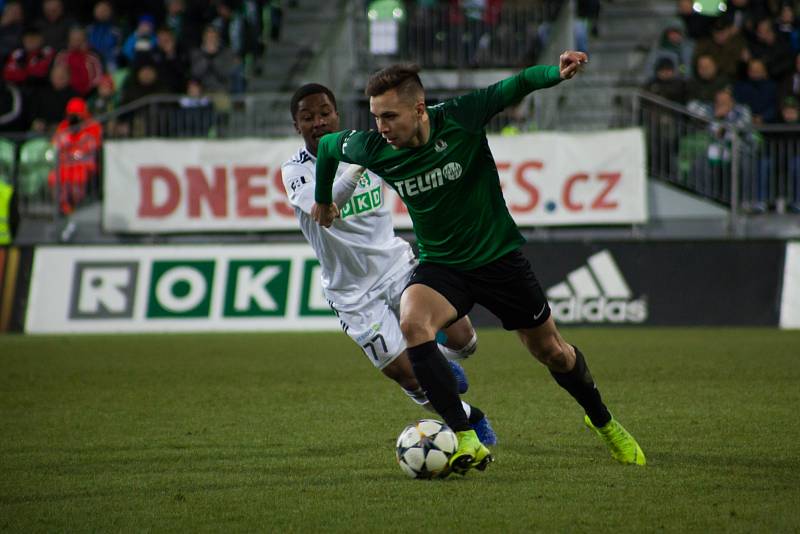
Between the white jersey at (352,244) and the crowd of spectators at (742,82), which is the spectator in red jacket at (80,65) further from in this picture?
the white jersey at (352,244)

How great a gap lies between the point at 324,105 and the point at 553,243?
9.24 meters

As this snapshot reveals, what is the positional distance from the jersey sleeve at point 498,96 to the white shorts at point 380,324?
155cm

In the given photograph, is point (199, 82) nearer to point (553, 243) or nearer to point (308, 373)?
point (553, 243)

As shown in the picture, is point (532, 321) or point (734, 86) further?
point (734, 86)

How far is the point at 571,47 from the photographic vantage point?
20.3 meters

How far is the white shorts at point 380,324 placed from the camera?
7.89 metres

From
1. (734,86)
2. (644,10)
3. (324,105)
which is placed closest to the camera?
(324,105)

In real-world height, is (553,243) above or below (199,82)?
below

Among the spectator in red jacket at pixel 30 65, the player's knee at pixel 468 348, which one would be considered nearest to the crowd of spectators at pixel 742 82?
the spectator in red jacket at pixel 30 65

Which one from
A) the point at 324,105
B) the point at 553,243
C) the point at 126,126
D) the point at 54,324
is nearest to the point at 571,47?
the point at 553,243

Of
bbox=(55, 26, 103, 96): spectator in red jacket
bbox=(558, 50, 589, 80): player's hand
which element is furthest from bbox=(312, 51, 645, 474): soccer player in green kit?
bbox=(55, 26, 103, 96): spectator in red jacket

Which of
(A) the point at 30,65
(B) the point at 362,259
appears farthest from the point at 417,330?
(A) the point at 30,65

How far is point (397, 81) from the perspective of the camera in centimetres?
663

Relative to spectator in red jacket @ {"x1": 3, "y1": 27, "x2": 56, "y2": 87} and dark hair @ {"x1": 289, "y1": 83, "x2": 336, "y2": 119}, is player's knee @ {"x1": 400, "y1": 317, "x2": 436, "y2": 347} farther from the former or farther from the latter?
spectator in red jacket @ {"x1": 3, "y1": 27, "x2": 56, "y2": 87}
